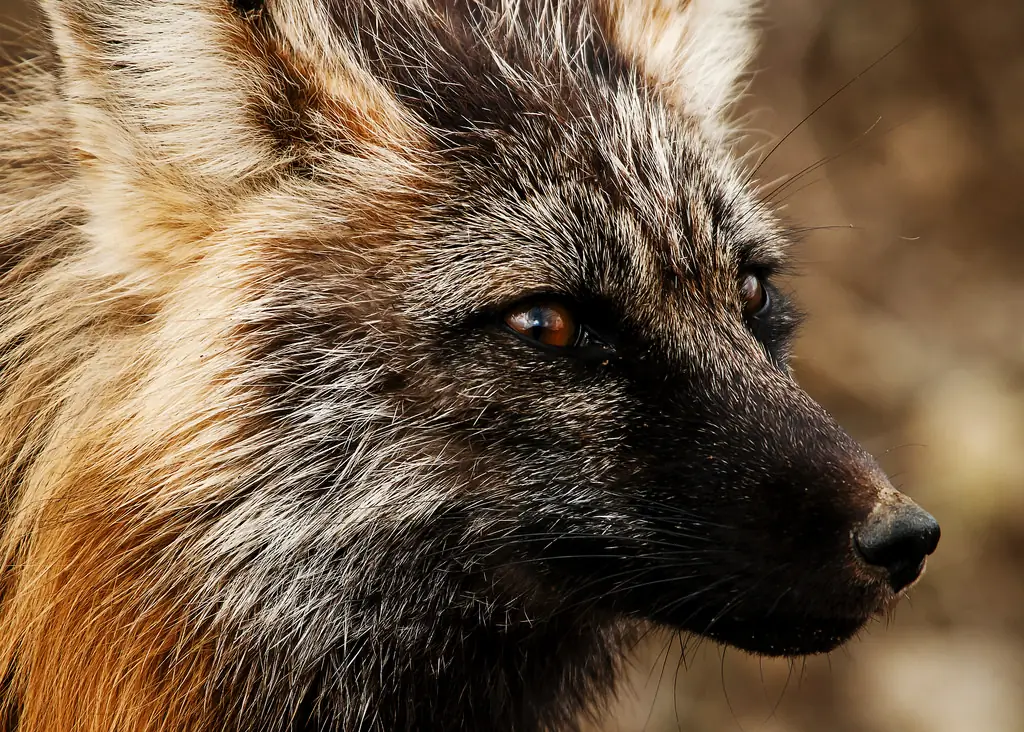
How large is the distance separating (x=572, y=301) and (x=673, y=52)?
1.63m

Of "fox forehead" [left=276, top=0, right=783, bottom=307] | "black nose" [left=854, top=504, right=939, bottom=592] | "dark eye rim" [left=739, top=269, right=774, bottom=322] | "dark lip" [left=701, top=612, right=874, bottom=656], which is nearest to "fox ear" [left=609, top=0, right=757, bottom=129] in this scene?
"fox forehead" [left=276, top=0, right=783, bottom=307]

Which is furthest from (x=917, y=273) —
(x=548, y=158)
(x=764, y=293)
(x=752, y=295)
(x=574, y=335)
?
(x=574, y=335)

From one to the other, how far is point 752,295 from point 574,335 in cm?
94

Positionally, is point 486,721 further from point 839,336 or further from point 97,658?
point 839,336

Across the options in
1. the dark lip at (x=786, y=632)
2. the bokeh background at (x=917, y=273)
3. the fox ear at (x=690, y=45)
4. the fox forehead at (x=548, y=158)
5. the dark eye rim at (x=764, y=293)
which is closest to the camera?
the dark lip at (x=786, y=632)

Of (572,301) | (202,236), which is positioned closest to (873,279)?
(572,301)

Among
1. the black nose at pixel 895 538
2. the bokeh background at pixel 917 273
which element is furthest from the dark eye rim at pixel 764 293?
the bokeh background at pixel 917 273

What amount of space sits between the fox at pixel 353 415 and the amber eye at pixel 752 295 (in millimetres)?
342

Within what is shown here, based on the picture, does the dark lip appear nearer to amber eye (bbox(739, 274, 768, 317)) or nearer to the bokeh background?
amber eye (bbox(739, 274, 768, 317))

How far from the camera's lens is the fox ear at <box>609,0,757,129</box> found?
4.39 meters

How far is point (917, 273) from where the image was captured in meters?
9.05

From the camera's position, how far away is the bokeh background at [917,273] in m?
8.18

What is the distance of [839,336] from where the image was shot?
345 inches

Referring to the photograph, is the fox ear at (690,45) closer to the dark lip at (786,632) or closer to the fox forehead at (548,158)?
the fox forehead at (548,158)
